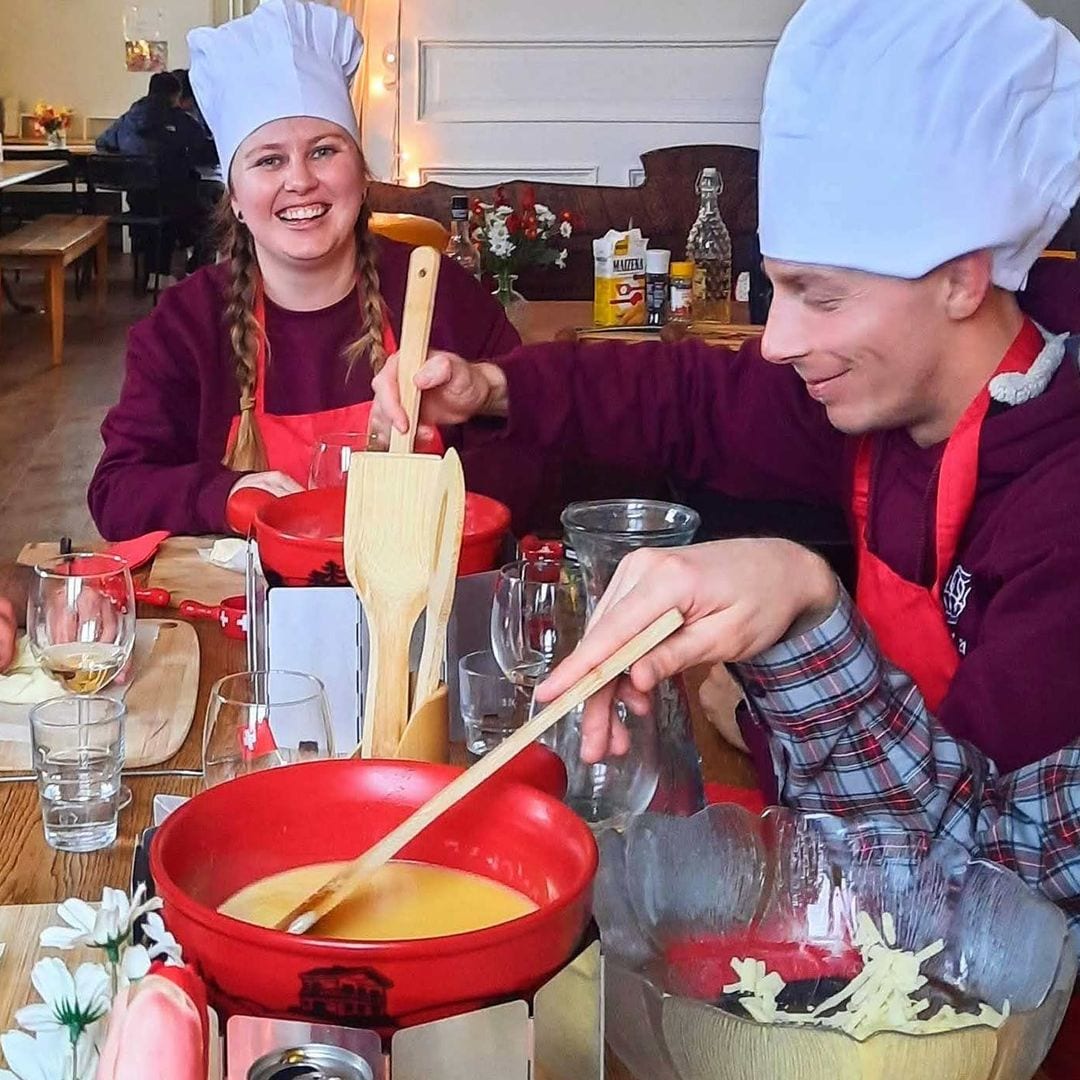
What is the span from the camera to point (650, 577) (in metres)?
0.72

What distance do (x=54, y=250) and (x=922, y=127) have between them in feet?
21.5

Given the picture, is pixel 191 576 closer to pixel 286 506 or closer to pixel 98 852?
pixel 286 506

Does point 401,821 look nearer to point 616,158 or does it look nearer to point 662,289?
point 662,289

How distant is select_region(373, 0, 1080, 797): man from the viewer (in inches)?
38.0

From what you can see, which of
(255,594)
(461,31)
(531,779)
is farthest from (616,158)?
(531,779)

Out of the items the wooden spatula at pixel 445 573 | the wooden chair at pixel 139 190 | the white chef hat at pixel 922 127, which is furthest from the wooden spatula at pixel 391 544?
the wooden chair at pixel 139 190

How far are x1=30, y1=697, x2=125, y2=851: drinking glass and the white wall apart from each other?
1135 centimetres

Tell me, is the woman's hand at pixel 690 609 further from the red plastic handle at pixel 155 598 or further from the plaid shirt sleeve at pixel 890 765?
the red plastic handle at pixel 155 598

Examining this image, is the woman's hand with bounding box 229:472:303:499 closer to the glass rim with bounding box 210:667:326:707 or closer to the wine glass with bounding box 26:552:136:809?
the wine glass with bounding box 26:552:136:809

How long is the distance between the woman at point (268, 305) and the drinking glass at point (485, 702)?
30.4 inches

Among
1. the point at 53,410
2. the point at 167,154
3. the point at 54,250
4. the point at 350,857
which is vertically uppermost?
the point at 350,857

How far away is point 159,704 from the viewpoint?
112cm

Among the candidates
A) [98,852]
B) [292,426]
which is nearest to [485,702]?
[98,852]

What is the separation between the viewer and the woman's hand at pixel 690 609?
0.70 m
